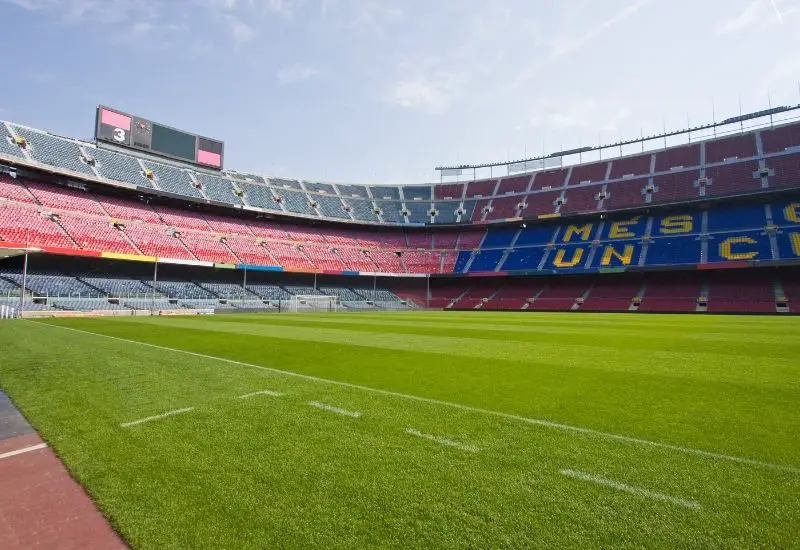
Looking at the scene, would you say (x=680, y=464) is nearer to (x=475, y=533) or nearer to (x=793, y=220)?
(x=475, y=533)

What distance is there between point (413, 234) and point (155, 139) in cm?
3502

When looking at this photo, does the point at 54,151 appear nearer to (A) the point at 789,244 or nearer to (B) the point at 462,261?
A: (B) the point at 462,261

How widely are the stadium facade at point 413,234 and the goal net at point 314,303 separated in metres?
2.28

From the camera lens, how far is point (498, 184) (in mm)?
64938

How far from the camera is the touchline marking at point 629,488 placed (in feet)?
10.2

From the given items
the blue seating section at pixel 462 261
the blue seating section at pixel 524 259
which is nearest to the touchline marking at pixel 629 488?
the blue seating section at pixel 524 259

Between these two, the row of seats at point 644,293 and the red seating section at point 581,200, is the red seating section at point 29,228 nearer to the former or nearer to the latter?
the row of seats at point 644,293

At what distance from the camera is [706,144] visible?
169ft

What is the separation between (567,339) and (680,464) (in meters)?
11.0

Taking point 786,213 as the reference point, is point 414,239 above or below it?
below

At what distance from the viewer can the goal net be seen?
4339 centimetres

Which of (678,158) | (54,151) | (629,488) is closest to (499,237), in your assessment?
(678,158)

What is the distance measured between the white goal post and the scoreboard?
71.8ft

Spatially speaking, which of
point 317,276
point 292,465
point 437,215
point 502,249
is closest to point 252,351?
point 292,465
